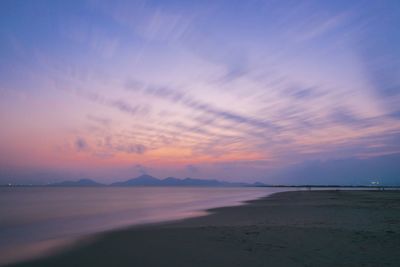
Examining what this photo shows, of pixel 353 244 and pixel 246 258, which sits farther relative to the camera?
pixel 353 244

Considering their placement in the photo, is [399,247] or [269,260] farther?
[399,247]

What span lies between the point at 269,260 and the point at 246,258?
2.48 ft

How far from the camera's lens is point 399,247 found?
10.9 metres

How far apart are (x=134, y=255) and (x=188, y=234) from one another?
15.1 ft

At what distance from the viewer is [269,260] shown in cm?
964

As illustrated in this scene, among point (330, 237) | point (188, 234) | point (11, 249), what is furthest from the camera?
point (188, 234)

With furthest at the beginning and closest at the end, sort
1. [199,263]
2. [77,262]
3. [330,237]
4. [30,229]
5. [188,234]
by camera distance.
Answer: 1. [30,229]
2. [188,234]
3. [330,237]
4. [77,262]
5. [199,263]

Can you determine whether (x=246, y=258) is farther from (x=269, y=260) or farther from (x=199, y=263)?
(x=199, y=263)

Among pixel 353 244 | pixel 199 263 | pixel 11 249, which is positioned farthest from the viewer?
pixel 11 249

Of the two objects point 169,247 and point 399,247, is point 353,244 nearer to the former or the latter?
point 399,247

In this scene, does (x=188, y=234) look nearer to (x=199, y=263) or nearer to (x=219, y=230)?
(x=219, y=230)

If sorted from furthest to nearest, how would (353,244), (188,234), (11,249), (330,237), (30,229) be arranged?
(30,229) < (188,234) < (11,249) < (330,237) < (353,244)

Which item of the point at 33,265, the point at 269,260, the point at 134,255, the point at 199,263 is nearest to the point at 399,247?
the point at 269,260

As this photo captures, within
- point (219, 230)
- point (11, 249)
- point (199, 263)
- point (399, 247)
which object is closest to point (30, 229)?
point (11, 249)
